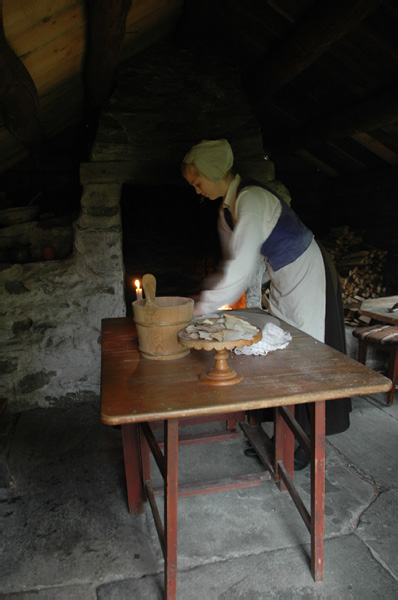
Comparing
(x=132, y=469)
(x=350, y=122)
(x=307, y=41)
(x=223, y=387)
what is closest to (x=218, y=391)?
(x=223, y=387)

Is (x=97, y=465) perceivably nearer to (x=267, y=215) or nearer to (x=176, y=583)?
(x=176, y=583)

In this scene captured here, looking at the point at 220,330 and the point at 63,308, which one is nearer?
the point at 220,330

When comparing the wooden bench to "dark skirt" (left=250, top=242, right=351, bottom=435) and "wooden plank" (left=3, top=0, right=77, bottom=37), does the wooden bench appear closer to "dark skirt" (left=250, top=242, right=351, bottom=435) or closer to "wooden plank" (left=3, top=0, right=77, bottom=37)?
"dark skirt" (left=250, top=242, right=351, bottom=435)

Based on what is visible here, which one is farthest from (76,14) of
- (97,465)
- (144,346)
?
(97,465)

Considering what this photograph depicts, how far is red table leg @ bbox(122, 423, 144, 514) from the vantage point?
7.41ft

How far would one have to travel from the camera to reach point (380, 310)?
11.3 ft

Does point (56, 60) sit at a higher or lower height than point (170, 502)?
higher

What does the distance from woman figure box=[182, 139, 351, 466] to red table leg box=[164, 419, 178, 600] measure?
2.30 feet

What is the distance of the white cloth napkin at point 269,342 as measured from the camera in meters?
1.91

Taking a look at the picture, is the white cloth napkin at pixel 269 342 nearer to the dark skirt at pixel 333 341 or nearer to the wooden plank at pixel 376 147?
the dark skirt at pixel 333 341

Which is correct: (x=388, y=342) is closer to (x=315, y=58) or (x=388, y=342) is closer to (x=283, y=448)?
(x=283, y=448)

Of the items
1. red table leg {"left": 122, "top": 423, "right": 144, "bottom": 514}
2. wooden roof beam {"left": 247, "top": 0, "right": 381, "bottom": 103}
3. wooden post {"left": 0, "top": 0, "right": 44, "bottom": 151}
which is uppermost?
wooden roof beam {"left": 247, "top": 0, "right": 381, "bottom": 103}

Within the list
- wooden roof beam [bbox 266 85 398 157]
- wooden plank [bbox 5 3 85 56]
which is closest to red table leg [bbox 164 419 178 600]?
wooden plank [bbox 5 3 85 56]

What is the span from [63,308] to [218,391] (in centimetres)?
246
